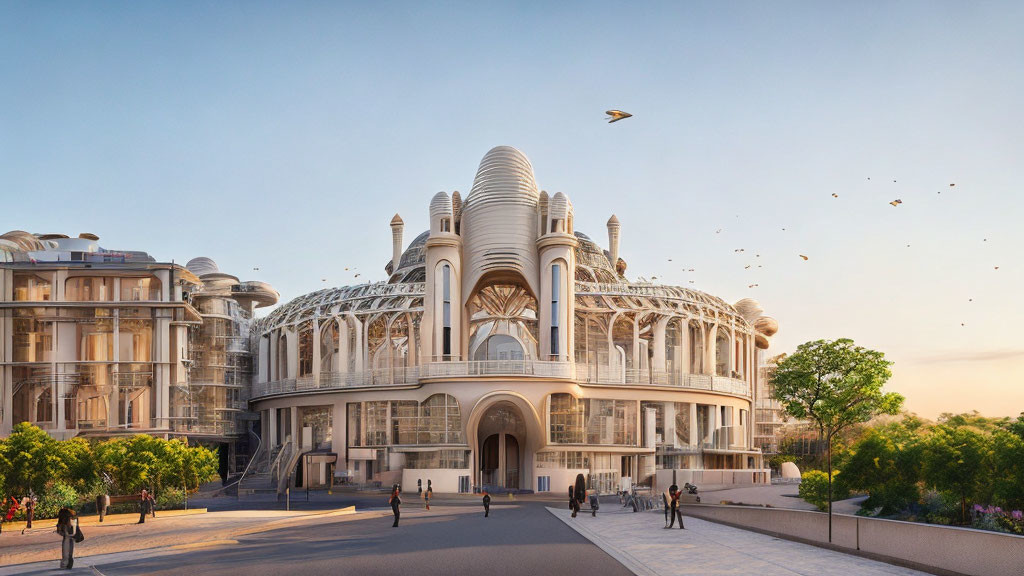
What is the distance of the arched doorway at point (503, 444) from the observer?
66.5 metres

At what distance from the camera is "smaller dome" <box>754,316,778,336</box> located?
9512cm

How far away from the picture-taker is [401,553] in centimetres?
2598

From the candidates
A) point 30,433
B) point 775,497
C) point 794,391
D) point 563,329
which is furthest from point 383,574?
point 794,391

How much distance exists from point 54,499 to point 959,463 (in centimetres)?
3437

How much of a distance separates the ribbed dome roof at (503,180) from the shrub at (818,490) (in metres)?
31.1

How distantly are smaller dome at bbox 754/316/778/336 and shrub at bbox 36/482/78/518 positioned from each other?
6905 centimetres

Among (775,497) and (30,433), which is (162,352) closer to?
(30,433)

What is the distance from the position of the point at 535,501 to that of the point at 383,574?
3550 cm

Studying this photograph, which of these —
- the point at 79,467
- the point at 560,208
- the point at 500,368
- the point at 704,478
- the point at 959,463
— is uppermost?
the point at 560,208

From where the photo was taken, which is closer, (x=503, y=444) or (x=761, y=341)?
(x=503, y=444)

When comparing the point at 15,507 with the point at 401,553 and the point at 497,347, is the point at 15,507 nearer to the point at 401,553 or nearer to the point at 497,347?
the point at 401,553

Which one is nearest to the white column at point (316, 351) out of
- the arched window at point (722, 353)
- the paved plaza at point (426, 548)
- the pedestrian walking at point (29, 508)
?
the paved plaza at point (426, 548)

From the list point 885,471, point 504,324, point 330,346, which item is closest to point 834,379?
point 504,324

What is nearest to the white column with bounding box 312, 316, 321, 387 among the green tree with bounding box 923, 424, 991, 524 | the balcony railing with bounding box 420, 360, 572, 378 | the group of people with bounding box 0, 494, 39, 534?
the balcony railing with bounding box 420, 360, 572, 378
